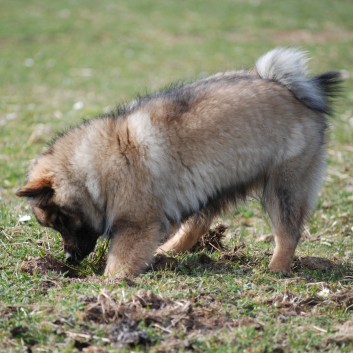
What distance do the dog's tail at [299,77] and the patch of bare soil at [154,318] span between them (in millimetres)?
2128

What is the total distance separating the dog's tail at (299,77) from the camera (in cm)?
568

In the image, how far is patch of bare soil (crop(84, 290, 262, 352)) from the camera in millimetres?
3971

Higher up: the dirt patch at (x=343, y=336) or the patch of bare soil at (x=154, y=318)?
the patch of bare soil at (x=154, y=318)

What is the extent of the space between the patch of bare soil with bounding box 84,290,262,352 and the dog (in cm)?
79

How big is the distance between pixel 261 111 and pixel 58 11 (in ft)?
54.8

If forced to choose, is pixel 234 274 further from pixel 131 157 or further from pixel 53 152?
pixel 53 152

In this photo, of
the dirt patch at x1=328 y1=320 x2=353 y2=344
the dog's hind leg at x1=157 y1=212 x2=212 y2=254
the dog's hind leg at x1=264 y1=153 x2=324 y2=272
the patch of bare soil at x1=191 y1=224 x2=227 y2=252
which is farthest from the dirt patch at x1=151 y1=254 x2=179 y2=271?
the dirt patch at x1=328 y1=320 x2=353 y2=344

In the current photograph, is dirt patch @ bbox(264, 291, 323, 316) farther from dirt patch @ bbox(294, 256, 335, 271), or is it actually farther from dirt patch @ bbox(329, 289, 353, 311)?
dirt patch @ bbox(294, 256, 335, 271)

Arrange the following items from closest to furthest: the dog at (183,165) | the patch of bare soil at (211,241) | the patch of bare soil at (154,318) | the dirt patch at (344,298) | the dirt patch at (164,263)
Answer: the patch of bare soil at (154,318) < the dirt patch at (344,298) < the dog at (183,165) < the dirt patch at (164,263) < the patch of bare soil at (211,241)

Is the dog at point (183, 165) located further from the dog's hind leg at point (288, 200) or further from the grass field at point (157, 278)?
the grass field at point (157, 278)

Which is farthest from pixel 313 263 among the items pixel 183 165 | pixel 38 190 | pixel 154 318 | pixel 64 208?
pixel 38 190

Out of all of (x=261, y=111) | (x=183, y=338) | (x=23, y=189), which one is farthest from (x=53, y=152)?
(x=183, y=338)

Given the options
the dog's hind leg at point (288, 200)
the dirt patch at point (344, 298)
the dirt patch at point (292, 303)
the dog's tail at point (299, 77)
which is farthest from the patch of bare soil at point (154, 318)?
the dog's tail at point (299, 77)

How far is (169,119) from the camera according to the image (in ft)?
17.8
